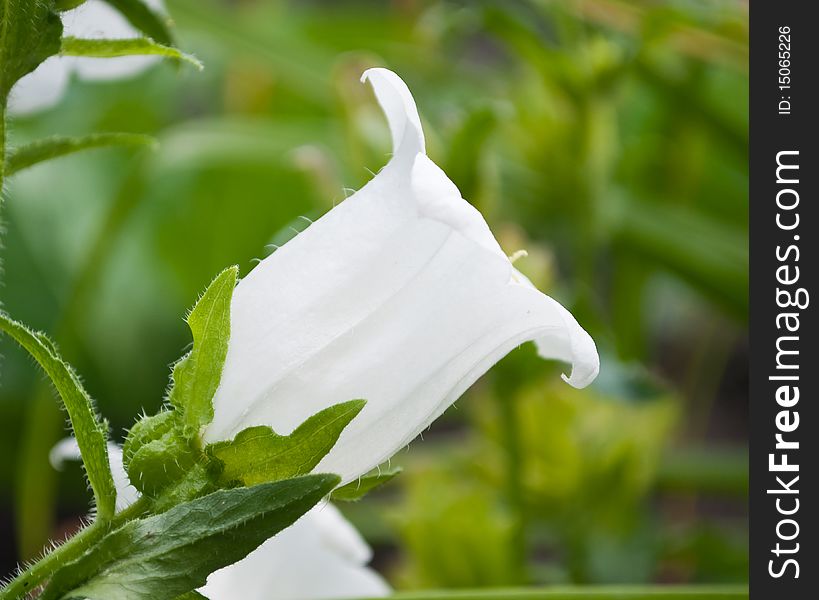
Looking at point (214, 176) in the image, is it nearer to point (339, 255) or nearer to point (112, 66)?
point (112, 66)

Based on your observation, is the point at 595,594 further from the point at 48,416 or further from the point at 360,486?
the point at 48,416

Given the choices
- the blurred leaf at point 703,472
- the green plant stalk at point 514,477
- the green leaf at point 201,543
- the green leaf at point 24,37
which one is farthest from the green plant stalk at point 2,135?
the blurred leaf at point 703,472

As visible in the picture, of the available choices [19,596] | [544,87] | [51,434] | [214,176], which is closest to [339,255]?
[19,596]

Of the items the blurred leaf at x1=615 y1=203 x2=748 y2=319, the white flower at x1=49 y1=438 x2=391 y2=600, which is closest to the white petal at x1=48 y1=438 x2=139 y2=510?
the white flower at x1=49 y1=438 x2=391 y2=600

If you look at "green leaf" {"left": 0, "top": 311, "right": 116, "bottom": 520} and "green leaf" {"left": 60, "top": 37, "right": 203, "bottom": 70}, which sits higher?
"green leaf" {"left": 60, "top": 37, "right": 203, "bottom": 70}

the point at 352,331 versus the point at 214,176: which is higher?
the point at 214,176

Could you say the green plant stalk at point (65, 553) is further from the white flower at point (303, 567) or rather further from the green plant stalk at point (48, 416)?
the green plant stalk at point (48, 416)

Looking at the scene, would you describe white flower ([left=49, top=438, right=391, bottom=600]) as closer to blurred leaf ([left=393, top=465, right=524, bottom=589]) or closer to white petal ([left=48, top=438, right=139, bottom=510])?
white petal ([left=48, top=438, right=139, bottom=510])
